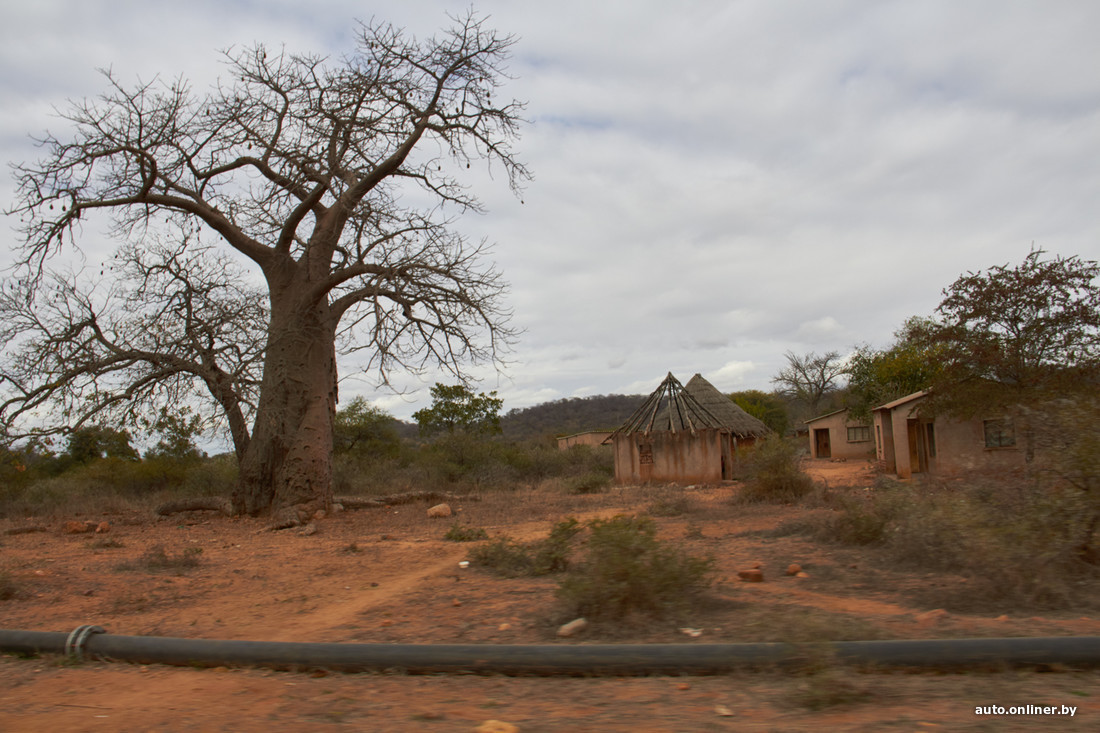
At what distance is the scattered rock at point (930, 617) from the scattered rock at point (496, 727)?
8.50ft

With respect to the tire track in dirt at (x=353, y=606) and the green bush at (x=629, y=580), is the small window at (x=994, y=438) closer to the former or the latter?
the tire track in dirt at (x=353, y=606)

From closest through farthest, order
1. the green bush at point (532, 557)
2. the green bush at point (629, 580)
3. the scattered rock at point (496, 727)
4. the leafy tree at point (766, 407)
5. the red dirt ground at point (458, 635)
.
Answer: the scattered rock at point (496, 727) → the red dirt ground at point (458, 635) → the green bush at point (629, 580) → the green bush at point (532, 557) → the leafy tree at point (766, 407)

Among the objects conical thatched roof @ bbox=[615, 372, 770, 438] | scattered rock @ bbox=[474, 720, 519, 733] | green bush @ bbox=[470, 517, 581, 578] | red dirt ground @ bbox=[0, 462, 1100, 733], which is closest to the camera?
scattered rock @ bbox=[474, 720, 519, 733]

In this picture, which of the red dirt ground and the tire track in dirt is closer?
the red dirt ground

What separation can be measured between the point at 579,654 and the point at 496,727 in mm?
763

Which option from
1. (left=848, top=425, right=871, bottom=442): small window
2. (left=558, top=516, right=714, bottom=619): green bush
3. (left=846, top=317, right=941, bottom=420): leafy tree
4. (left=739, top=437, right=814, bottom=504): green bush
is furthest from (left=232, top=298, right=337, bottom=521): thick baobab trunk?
(left=848, top=425, right=871, bottom=442): small window

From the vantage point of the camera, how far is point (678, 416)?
20109 millimetres

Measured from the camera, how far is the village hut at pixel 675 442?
63.1ft

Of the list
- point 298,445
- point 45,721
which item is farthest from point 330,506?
point 45,721

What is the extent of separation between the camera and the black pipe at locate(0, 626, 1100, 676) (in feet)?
10.9

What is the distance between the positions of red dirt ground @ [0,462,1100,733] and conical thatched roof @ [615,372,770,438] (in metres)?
11.2

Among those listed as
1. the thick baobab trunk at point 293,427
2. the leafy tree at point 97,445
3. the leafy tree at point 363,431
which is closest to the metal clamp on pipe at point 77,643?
the thick baobab trunk at point 293,427

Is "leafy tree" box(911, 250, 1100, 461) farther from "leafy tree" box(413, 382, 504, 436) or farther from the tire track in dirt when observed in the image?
"leafy tree" box(413, 382, 504, 436)

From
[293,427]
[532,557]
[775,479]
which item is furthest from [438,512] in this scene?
[532,557]
